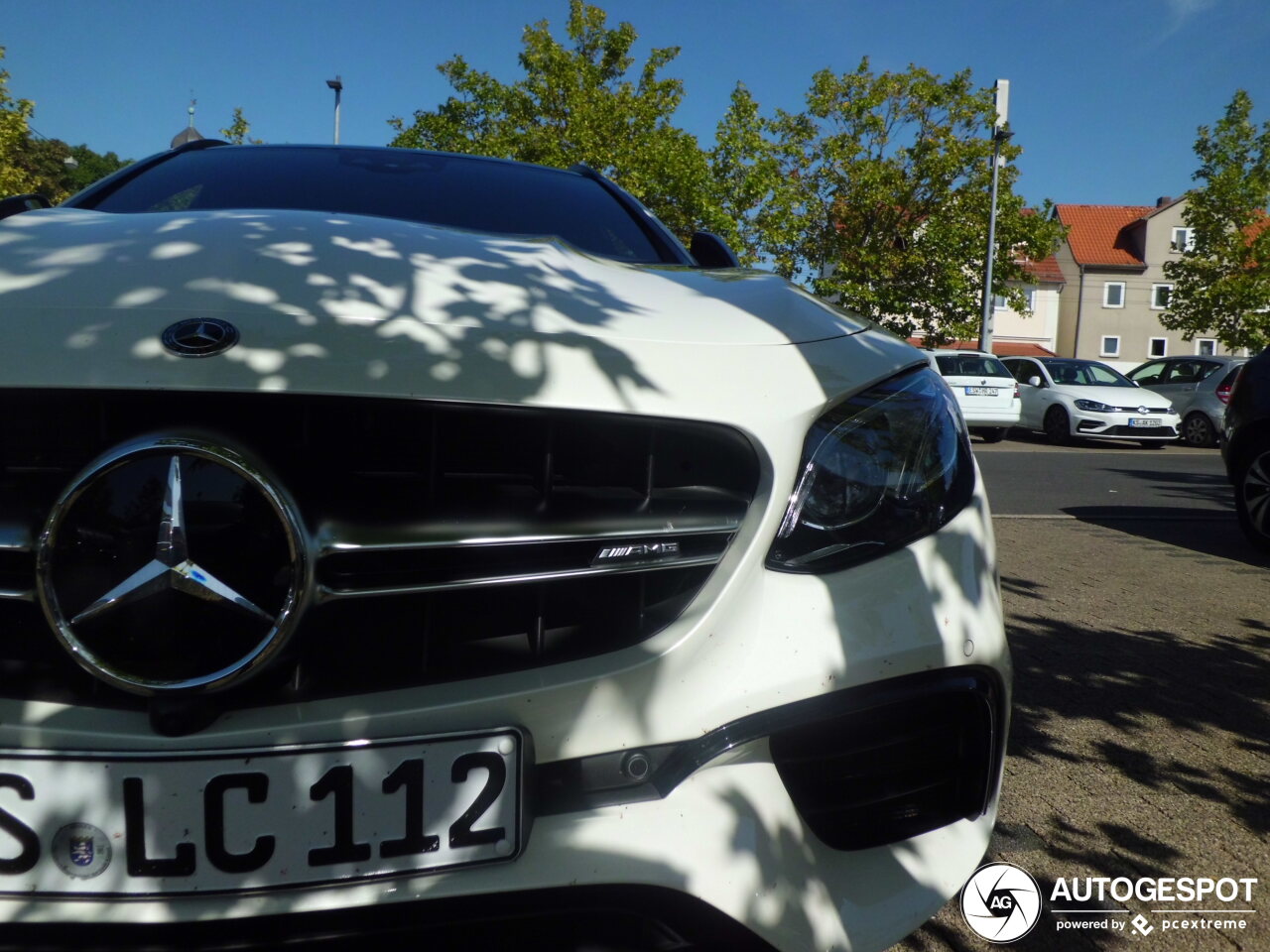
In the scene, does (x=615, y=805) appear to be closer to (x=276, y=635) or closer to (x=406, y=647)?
(x=406, y=647)

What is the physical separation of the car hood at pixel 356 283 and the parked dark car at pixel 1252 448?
5309mm

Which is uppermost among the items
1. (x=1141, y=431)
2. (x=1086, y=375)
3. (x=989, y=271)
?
(x=989, y=271)

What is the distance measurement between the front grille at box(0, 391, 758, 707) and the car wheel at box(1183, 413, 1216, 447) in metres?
19.0

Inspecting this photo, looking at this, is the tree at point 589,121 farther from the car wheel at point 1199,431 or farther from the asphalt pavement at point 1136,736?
the asphalt pavement at point 1136,736

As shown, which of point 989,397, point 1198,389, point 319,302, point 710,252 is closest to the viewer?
point 319,302

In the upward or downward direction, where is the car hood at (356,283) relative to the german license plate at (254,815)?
upward

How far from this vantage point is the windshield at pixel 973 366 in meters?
18.5

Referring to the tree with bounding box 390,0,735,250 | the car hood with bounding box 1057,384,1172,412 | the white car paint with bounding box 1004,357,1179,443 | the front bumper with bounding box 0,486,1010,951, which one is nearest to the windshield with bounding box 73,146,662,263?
the front bumper with bounding box 0,486,1010,951

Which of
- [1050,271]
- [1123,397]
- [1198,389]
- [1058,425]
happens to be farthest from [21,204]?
[1050,271]

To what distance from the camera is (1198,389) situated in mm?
18438

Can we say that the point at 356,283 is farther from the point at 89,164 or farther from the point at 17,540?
the point at 89,164

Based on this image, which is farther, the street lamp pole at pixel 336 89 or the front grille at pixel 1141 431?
the street lamp pole at pixel 336 89

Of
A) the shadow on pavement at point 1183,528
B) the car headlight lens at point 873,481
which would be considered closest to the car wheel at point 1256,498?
the shadow on pavement at point 1183,528

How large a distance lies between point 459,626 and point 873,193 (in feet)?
94.9
